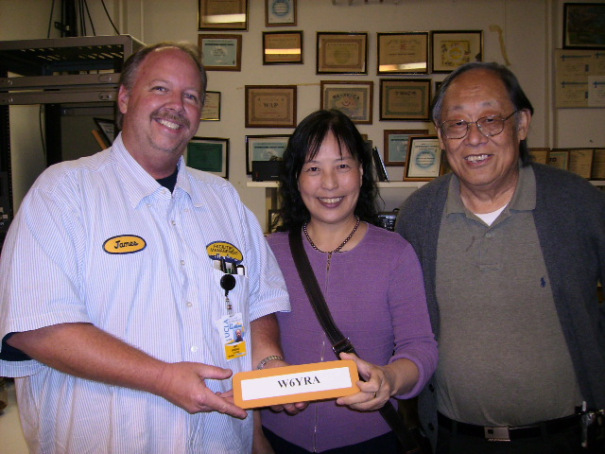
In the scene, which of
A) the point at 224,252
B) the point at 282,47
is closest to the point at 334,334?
the point at 224,252

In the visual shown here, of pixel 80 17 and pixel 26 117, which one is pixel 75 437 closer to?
pixel 26 117

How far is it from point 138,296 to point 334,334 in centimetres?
69

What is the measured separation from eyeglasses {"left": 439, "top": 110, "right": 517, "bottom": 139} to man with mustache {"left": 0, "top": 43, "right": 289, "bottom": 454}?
3.09 feet

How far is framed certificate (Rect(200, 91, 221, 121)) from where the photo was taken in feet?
13.8

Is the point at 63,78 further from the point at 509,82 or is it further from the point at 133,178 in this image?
the point at 509,82

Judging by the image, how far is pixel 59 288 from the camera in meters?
1.18

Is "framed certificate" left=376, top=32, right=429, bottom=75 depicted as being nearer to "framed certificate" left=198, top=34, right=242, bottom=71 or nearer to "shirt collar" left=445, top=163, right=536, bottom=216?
"framed certificate" left=198, top=34, right=242, bottom=71

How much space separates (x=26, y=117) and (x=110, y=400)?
2287mm

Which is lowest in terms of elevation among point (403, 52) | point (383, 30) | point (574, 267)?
point (574, 267)

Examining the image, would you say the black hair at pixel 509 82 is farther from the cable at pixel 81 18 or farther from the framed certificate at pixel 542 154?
the cable at pixel 81 18

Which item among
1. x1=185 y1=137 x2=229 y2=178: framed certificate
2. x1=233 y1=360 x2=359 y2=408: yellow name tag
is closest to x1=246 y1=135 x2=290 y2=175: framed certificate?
x1=185 y1=137 x2=229 y2=178: framed certificate

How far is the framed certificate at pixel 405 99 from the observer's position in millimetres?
4102

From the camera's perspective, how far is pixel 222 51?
4.18 meters

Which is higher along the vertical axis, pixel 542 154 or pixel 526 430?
pixel 542 154
